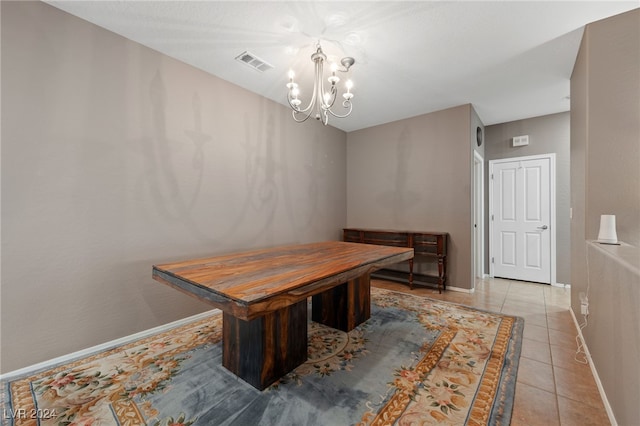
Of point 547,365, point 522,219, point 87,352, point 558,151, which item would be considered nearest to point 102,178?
point 87,352

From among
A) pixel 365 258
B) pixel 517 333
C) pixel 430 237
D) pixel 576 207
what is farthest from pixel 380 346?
pixel 576 207

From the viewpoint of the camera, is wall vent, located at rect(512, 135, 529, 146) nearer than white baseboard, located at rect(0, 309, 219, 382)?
No

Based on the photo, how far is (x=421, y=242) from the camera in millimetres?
3850

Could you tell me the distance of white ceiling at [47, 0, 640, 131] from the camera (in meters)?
1.93

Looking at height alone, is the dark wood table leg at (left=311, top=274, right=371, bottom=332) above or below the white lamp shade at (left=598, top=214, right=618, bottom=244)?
below

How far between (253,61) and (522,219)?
15.2ft

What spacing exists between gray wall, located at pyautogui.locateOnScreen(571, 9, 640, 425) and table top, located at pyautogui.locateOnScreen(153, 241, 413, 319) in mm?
1363

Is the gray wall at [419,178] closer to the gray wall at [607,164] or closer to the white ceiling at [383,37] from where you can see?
the white ceiling at [383,37]

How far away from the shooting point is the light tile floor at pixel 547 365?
4.82 ft

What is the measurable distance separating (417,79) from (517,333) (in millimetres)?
2825

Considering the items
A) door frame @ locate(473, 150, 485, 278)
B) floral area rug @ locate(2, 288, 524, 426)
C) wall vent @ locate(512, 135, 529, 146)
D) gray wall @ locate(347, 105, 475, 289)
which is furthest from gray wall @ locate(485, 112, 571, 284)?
floral area rug @ locate(2, 288, 524, 426)

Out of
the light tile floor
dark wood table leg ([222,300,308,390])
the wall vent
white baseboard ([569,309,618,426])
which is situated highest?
the wall vent

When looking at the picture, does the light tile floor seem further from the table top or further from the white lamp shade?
the table top

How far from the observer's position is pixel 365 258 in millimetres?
2176
